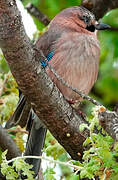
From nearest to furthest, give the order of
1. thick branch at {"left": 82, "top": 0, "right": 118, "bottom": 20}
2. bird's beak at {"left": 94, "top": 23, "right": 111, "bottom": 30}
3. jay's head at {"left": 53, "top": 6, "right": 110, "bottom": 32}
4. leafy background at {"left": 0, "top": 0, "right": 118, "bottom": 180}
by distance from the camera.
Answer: leafy background at {"left": 0, "top": 0, "right": 118, "bottom": 180} < bird's beak at {"left": 94, "top": 23, "right": 111, "bottom": 30} < jay's head at {"left": 53, "top": 6, "right": 110, "bottom": 32} < thick branch at {"left": 82, "top": 0, "right": 118, "bottom": 20}

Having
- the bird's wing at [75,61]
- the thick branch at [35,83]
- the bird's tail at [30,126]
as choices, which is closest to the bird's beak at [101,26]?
the bird's wing at [75,61]

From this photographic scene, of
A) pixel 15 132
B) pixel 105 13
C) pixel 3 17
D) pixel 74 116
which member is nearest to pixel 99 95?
→ pixel 105 13

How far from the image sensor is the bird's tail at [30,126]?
4.04 m

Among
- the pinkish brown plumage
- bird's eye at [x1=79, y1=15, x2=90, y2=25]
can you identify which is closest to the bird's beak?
the pinkish brown plumage

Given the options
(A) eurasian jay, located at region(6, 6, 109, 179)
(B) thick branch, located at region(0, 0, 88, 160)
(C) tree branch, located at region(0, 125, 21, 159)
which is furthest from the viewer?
(A) eurasian jay, located at region(6, 6, 109, 179)

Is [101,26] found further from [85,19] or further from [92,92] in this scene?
[92,92]

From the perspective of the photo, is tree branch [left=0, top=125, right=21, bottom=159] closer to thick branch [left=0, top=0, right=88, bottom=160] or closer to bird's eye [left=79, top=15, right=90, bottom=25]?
thick branch [left=0, top=0, right=88, bottom=160]

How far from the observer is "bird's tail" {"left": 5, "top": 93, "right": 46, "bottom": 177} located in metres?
4.04

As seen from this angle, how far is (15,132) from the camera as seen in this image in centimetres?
423

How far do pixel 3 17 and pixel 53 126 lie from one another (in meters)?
0.92

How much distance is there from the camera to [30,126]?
14.8 feet

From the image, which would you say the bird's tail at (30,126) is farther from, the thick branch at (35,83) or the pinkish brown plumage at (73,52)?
the thick branch at (35,83)

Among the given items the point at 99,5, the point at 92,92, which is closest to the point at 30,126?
the point at 92,92

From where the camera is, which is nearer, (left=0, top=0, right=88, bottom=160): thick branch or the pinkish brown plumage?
(left=0, top=0, right=88, bottom=160): thick branch
